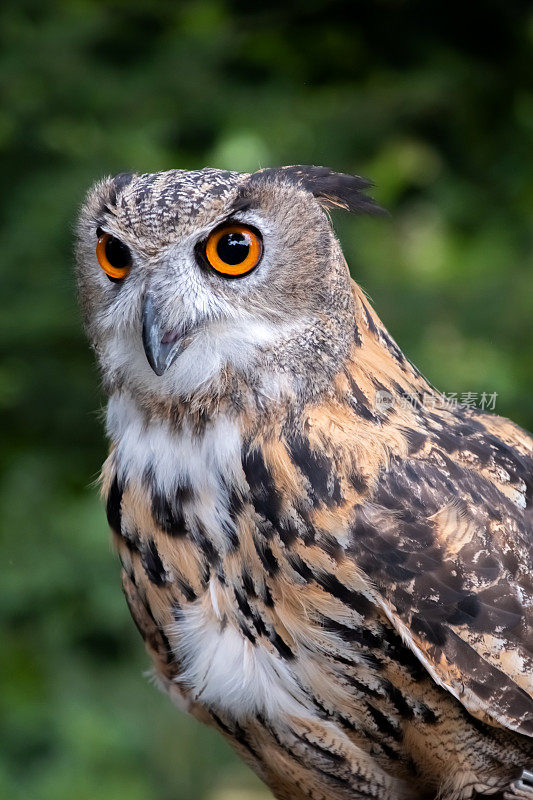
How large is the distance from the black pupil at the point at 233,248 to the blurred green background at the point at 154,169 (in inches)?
46.7

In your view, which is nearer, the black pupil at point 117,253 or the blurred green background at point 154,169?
the black pupil at point 117,253

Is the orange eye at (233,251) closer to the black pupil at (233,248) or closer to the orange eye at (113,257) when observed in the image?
the black pupil at (233,248)

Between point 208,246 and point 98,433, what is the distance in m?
1.60

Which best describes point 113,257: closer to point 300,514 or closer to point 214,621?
point 300,514

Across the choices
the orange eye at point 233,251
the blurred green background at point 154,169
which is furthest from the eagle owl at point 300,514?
the blurred green background at point 154,169

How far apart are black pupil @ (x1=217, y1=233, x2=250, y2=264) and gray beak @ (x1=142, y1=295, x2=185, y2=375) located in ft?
0.53

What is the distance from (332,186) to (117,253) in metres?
0.49

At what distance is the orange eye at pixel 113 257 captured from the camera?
1808mm

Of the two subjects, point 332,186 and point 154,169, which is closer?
point 332,186

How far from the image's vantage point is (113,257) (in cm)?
184

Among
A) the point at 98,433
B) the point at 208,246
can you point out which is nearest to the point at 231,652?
the point at 208,246

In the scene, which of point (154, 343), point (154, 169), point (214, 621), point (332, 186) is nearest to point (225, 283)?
point (154, 343)

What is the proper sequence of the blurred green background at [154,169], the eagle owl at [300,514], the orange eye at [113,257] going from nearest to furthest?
the eagle owl at [300,514], the orange eye at [113,257], the blurred green background at [154,169]

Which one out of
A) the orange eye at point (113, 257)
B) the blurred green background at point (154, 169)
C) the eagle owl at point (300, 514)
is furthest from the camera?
the blurred green background at point (154, 169)
